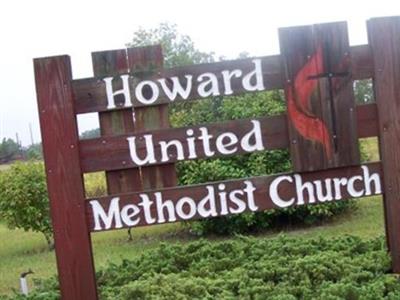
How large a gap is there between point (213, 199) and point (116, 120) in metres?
0.72

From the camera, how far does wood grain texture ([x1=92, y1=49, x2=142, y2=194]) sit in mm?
4219

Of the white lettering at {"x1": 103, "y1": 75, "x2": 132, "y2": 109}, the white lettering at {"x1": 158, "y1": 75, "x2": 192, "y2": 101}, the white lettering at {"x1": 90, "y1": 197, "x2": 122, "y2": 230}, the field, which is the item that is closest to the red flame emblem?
the white lettering at {"x1": 158, "y1": 75, "x2": 192, "y2": 101}

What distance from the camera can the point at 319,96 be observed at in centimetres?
425

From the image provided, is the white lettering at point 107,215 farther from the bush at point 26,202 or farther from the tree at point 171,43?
the tree at point 171,43

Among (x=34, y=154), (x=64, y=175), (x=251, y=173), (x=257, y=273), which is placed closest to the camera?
(x=64, y=175)

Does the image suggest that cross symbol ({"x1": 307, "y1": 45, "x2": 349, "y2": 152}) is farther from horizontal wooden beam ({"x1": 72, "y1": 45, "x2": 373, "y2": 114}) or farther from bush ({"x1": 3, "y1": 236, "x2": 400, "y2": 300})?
bush ({"x1": 3, "y1": 236, "x2": 400, "y2": 300})

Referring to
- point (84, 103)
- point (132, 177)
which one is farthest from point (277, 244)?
point (84, 103)

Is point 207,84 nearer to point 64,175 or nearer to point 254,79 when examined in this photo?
point 254,79

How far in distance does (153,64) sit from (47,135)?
72cm

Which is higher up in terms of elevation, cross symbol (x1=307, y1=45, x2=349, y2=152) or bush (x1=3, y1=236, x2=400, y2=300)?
cross symbol (x1=307, y1=45, x2=349, y2=152)

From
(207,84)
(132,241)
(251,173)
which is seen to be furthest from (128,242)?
(207,84)

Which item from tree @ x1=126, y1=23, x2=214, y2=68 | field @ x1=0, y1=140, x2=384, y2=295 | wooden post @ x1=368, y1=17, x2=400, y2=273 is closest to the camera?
wooden post @ x1=368, y1=17, x2=400, y2=273

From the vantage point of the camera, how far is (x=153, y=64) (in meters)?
4.24

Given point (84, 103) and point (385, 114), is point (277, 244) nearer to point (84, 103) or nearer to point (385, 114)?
point (385, 114)
